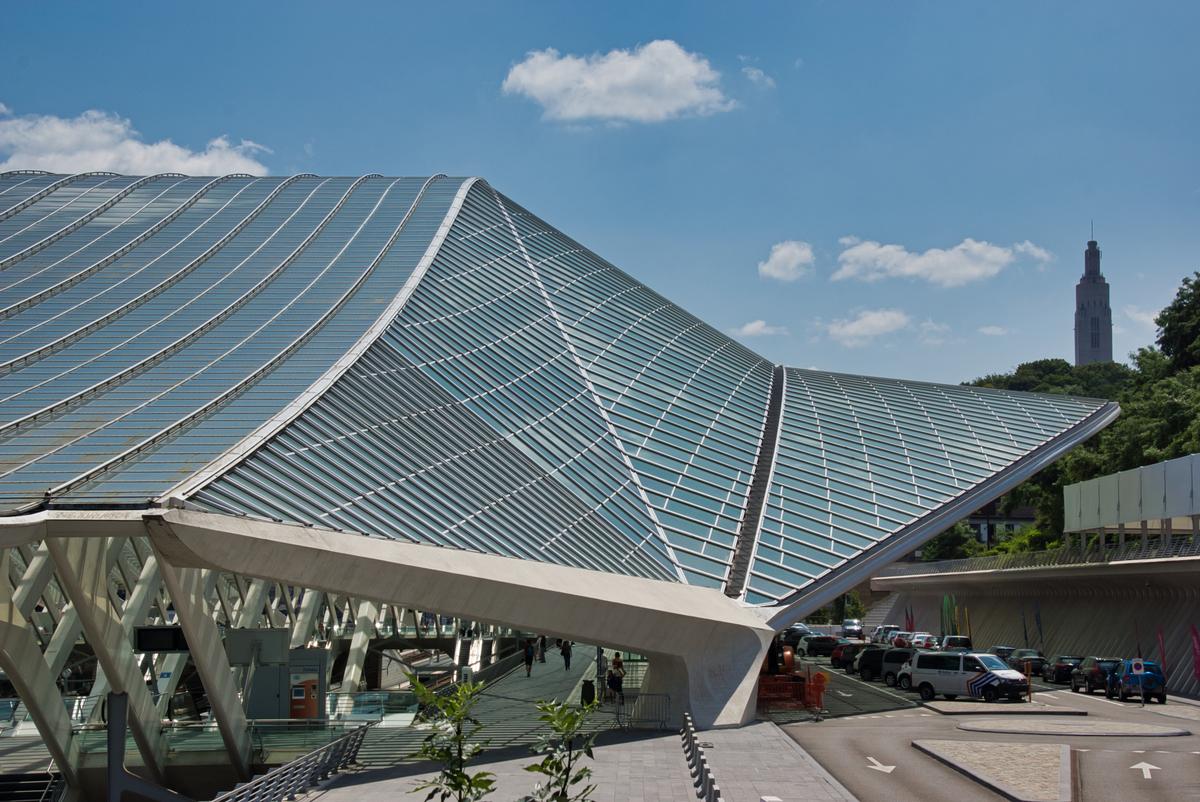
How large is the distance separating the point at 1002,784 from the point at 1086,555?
35939mm

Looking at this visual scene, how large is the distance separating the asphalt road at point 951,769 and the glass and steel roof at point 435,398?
4.00 meters

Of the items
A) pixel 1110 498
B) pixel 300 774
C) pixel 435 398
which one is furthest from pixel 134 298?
pixel 1110 498

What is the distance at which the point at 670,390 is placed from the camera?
40406 millimetres

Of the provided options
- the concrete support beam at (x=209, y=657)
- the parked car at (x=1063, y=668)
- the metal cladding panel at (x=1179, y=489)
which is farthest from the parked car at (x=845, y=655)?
the concrete support beam at (x=209, y=657)

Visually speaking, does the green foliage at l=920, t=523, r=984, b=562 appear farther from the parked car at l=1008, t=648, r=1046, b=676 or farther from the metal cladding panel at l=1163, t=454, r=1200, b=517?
the metal cladding panel at l=1163, t=454, r=1200, b=517

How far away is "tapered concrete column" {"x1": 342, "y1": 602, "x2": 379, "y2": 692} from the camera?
41938 mm

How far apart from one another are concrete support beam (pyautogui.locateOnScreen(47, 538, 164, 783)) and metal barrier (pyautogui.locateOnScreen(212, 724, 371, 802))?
3966 millimetres

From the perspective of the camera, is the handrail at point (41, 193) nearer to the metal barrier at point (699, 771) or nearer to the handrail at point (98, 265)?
the handrail at point (98, 265)

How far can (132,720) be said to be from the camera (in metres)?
23.9

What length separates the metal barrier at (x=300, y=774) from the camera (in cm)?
1700

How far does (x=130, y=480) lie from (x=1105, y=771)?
1649 centimetres

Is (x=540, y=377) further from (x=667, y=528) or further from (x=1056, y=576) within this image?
(x=1056, y=576)

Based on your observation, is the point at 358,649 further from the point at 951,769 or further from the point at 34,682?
the point at 951,769

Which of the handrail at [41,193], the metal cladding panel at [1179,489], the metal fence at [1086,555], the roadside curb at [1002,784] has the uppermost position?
the handrail at [41,193]
